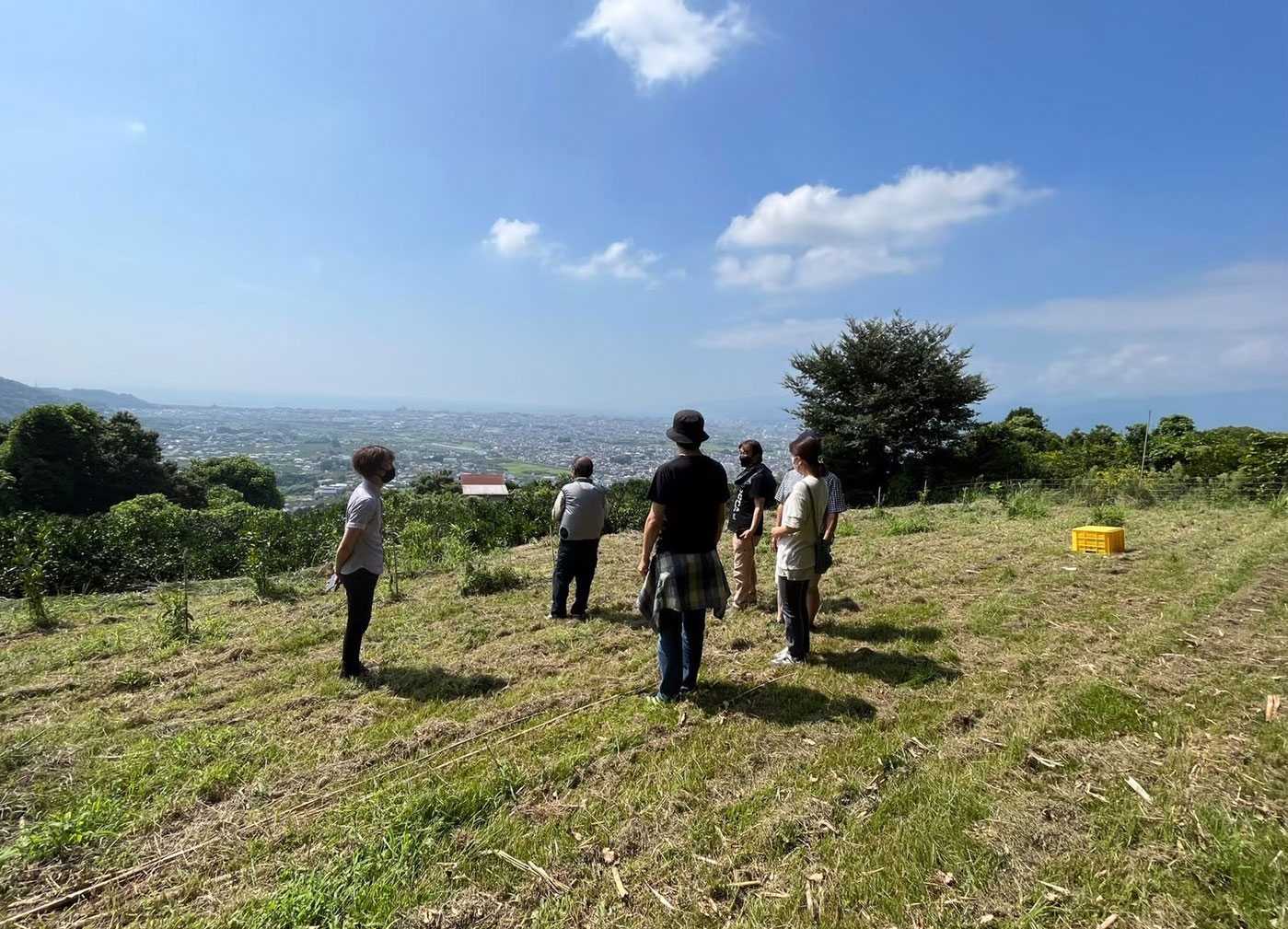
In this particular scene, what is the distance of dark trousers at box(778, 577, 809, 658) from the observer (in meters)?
4.52

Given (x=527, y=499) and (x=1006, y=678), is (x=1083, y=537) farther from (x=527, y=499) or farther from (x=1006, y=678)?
(x=527, y=499)

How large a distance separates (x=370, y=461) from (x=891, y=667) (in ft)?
14.2

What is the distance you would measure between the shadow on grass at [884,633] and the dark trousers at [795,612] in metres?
0.83

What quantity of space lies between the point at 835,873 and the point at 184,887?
2.73m

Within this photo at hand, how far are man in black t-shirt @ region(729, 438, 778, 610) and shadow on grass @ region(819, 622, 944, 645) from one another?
91 cm

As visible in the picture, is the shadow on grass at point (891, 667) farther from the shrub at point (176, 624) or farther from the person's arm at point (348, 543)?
the shrub at point (176, 624)

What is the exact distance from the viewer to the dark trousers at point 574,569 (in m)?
5.97

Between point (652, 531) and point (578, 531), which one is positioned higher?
point (652, 531)

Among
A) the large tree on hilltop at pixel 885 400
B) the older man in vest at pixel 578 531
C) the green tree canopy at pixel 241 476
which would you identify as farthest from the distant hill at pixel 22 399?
the older man in vest at pixel 578 531

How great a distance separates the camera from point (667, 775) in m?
3.11

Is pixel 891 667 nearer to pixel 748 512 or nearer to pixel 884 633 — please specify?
pixel 884 633

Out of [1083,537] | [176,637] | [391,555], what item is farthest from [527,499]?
[1083,537]

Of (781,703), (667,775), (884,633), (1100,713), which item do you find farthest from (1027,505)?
(667,775)

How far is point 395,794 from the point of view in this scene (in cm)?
296
